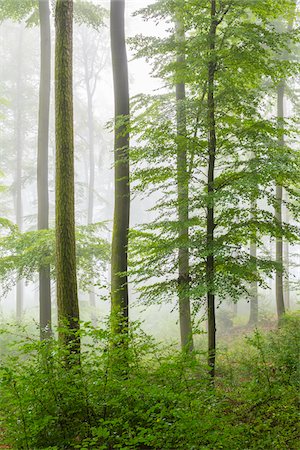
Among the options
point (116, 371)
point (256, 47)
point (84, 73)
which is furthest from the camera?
point (84, 73)

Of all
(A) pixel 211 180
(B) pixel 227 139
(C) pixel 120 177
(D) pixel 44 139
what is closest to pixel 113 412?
(A) pixel 211 180

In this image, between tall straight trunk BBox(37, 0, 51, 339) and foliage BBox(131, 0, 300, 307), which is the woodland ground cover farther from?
tall straight trunk BBox(37, 0, 51, 339)

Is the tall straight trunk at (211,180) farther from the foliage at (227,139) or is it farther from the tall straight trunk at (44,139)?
the tall straight trunk at (44,139)

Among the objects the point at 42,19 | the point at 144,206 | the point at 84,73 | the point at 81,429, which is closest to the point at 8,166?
the point at 84,73

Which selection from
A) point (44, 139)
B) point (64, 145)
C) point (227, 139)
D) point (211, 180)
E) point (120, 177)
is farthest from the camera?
point (44, 139)

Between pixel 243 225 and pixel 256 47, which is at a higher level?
pixel 256 47

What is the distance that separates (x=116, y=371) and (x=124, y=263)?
3.63 m

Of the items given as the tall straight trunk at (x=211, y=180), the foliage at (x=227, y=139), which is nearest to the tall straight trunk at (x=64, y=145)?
the foliage at (x=227, y=139)

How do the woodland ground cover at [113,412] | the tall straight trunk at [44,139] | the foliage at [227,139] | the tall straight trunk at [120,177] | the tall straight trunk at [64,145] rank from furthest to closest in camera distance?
the tall straight trunk at [44,139]
the tall straight trunk at [120,177]
the tall straight trunk at [64,145]
the foliage at [227,139]
the woodland ground cover at [113,412]

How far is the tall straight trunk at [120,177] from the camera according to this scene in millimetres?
8782

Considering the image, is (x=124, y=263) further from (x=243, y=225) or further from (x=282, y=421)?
(x=282, y=421)

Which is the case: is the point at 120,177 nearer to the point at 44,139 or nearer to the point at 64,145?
the point at 64,145

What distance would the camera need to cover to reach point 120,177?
9086 millimetres

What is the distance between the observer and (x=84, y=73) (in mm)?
25594
